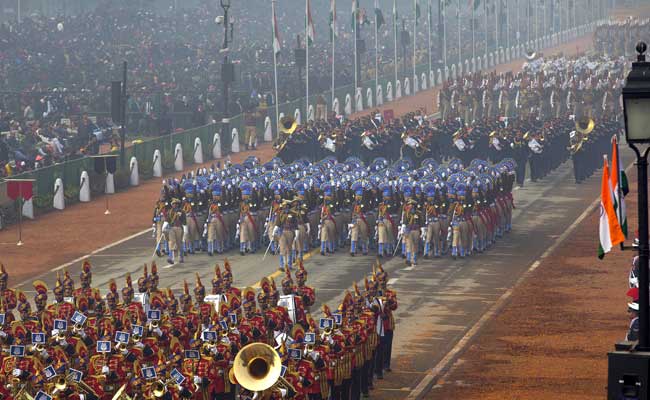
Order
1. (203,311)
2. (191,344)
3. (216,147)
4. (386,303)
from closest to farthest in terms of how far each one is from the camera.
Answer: (191,344) → (203,311) → (386,303) → (216,147)

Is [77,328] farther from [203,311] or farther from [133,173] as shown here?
[133,173]

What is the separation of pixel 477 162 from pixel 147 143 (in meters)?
14.4

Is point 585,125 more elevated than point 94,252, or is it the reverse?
point 585,125

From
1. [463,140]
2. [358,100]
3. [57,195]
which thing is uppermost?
[358,100]

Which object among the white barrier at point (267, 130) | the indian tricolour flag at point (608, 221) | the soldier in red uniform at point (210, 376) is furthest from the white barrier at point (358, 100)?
the indian tricolour flag at point (608, 221)

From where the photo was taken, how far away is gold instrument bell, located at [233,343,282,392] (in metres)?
21.6

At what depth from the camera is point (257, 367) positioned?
71.2ft

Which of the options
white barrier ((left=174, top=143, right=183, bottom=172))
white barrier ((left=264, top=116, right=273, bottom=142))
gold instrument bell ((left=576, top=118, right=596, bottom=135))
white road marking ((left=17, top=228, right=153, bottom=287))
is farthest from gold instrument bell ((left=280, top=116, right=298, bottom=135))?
white road marking ((left=17, top=228, right=153, bottom=287))

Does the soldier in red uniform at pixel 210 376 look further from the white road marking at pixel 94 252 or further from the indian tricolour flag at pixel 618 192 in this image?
the white road marking at pixel 94 252

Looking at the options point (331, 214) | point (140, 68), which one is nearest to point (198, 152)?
point (331, 214)

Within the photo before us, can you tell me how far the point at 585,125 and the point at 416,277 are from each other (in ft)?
68.6

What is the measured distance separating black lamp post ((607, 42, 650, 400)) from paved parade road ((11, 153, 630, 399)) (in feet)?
44.3

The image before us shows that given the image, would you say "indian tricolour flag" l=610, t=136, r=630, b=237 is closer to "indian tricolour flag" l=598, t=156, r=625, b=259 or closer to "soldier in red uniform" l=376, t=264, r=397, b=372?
"indian tricolour flag" l=598, t=156, r=625, b=259

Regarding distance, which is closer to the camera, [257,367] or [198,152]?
[257,367]
